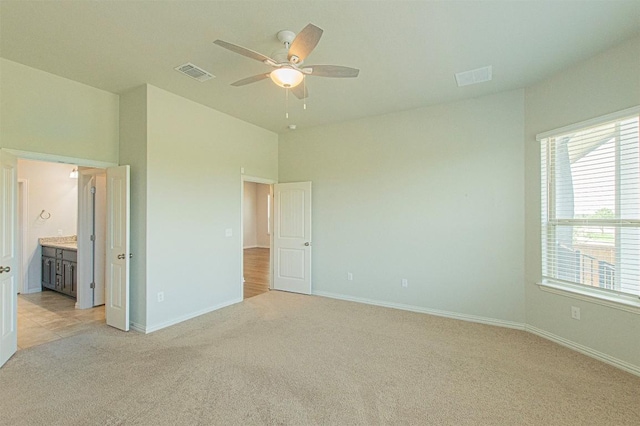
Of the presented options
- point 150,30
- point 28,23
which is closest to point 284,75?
point 150,30

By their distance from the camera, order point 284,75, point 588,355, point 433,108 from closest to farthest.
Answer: point 284,75 → point 588,355 → point 433,108

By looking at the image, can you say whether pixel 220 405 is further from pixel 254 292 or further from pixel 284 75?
pixel 254 292

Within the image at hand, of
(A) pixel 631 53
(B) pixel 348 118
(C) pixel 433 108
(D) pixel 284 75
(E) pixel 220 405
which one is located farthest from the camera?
(B) pixel 348 118

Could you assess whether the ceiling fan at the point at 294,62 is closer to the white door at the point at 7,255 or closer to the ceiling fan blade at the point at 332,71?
the ceiling fan blade at the point at 332,71

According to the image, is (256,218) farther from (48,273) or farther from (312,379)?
(312,379)

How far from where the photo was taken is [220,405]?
2.28 meters

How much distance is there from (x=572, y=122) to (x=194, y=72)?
419 centimetres

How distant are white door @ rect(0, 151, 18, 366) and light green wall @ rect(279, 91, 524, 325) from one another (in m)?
3.86

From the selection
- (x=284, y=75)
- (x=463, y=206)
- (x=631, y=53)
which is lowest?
(x=463, y=206)

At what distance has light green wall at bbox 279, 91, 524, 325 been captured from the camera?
3.93 meters

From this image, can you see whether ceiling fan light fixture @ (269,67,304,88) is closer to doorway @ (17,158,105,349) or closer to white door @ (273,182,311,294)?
white door @ (273,182,311,294)

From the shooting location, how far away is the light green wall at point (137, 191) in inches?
146

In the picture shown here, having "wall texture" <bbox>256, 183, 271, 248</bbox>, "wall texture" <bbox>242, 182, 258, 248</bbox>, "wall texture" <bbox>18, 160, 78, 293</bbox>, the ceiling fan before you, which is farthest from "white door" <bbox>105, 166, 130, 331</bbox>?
"wall texture" <bbox>256, 183, 271, 248</bbox>

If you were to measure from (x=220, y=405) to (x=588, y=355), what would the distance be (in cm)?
359
